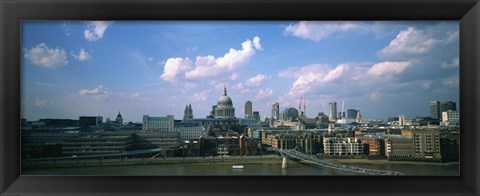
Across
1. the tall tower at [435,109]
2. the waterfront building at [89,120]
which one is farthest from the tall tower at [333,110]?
the waterfront building at [89,120]

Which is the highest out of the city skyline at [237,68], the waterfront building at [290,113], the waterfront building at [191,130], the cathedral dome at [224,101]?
the city skyline at [237,68]

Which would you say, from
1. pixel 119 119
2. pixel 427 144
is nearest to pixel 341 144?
pixel 427 144

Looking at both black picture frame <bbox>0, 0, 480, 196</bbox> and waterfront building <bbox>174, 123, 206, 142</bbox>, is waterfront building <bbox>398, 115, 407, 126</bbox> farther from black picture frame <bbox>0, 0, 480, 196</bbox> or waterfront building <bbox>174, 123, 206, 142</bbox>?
waterfront building <bbox>174, 123, 206, 142</bbox>

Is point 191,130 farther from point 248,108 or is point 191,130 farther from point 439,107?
point 439,107

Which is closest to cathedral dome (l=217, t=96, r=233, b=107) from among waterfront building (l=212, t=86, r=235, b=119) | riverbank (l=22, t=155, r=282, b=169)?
waterfront building (l=212, t=86, r=235, b=119)

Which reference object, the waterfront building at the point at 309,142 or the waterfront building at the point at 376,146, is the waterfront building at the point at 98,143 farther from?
the waterfront building at the point at 376,146

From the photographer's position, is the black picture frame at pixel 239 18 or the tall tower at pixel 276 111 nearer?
the black picture frame at pixel 239 18

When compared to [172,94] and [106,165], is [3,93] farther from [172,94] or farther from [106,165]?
[172,94]
